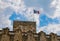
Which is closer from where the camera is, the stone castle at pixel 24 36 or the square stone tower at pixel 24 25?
the stone castle at pixel 24 36

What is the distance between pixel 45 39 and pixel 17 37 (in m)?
9.45

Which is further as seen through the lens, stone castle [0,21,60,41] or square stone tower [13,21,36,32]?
square stone tower [13,21,36,32]

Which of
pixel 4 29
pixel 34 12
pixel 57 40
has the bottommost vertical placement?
pixel 57 40

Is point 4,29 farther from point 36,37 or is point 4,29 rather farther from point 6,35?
point 36,37

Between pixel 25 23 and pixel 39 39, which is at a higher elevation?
pixel 25 23

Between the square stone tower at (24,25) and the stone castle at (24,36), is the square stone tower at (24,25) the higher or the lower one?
the higher one

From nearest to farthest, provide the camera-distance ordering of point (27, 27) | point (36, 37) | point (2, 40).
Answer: point (2, 40) < point (36, 37) < point (27, 27)

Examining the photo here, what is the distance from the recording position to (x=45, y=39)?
59156 mm

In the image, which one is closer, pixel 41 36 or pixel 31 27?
pixel 41 36

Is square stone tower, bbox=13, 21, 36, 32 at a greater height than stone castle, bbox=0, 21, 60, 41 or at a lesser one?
greater

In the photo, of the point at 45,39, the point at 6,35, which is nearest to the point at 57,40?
the point at 45,39

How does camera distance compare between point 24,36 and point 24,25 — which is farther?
point 24,25

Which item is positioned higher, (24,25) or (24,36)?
(24,25)

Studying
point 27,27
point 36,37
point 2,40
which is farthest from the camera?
point 27,27
